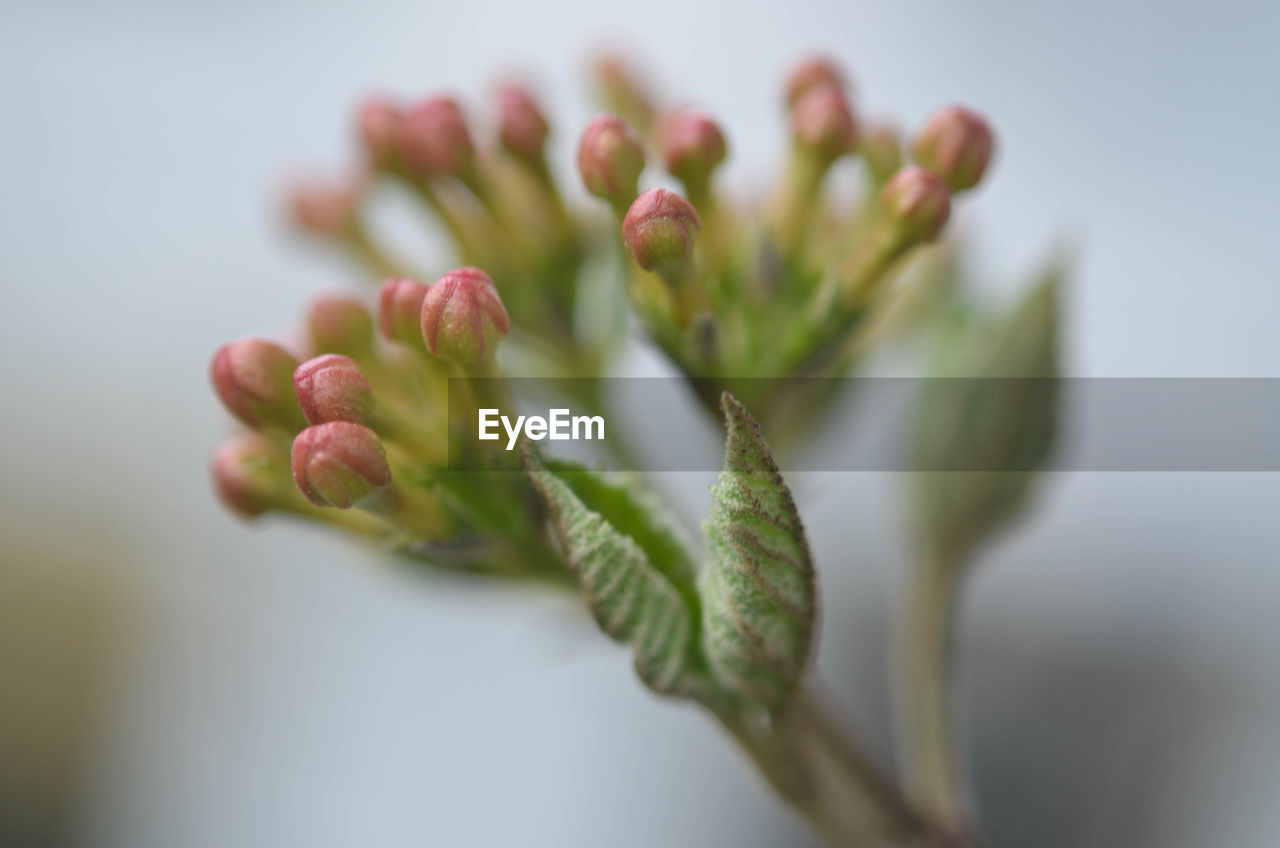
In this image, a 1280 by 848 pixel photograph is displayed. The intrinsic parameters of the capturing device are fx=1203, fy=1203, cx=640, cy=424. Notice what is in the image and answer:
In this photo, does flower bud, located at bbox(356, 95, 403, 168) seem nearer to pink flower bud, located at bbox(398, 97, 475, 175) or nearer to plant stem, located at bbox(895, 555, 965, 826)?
pink flower bud, located at bbox(398, 97, 475, 175)

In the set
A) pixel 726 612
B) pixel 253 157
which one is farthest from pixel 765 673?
pixel 253 157

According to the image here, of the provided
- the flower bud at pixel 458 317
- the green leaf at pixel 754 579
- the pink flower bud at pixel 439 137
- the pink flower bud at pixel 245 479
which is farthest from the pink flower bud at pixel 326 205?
the green leaf at pixel 754 579

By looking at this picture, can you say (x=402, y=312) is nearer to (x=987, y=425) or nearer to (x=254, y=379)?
(x=254, y=379)

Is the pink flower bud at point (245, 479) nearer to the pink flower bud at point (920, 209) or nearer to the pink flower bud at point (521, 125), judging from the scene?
the pink flower bud at point (521, 125)

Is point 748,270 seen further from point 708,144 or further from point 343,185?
point 343,185

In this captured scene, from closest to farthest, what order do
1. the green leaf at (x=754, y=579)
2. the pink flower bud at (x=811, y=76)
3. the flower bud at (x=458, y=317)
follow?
the green leaf at (x=754, y=579) < the flower bud at (x=458, y=317) < the pink flower bud at (x=811, y=76)

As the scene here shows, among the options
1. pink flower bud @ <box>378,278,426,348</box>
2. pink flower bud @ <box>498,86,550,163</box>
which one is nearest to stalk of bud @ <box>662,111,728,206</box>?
pink flower bud @ <box>498,86,550,163</box>
